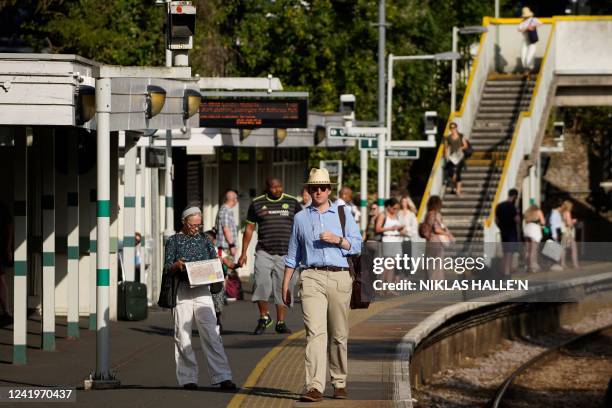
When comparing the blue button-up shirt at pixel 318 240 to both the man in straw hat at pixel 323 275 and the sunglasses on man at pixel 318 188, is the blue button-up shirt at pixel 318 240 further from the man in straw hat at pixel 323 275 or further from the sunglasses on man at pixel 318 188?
the sunglasses on man at pixel 318 188

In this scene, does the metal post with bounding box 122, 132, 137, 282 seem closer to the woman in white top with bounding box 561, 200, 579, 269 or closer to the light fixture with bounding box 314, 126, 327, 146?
the woman in white top with bounding box 561, 200, 579, 269

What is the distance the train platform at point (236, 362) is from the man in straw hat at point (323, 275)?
403 mm

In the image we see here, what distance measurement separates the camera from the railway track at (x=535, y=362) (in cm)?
1961

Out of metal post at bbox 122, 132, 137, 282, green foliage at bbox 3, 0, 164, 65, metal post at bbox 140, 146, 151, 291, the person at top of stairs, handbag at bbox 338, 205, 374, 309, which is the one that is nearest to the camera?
handbag at bbox 338, 205, 374, 309

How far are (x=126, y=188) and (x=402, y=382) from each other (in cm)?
673

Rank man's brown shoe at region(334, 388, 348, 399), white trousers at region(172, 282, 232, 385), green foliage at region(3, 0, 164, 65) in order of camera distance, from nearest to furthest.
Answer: man's brown shoe at region(334, 388, 348, 399) < white trousers at region(172, 282, 232, 385) < green foliage at region(3, 0, 164, 65)

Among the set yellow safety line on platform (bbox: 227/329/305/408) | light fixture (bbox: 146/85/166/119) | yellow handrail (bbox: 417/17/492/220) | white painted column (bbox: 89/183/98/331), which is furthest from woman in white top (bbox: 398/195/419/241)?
light fixture (bbox: 146/85/166/119)

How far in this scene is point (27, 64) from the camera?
47.8 ft

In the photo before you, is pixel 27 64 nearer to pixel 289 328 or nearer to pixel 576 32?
pixel 289 328

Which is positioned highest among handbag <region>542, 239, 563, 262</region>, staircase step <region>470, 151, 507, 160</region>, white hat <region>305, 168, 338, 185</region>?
white hat <region>305, 168, 338, 185</region>

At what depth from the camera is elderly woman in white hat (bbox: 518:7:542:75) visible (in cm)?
3906

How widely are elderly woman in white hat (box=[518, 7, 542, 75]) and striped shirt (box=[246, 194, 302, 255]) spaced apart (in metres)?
22.0

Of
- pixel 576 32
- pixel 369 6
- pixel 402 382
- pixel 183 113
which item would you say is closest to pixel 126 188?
pixel 183 113

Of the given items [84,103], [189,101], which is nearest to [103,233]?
[84,103]
